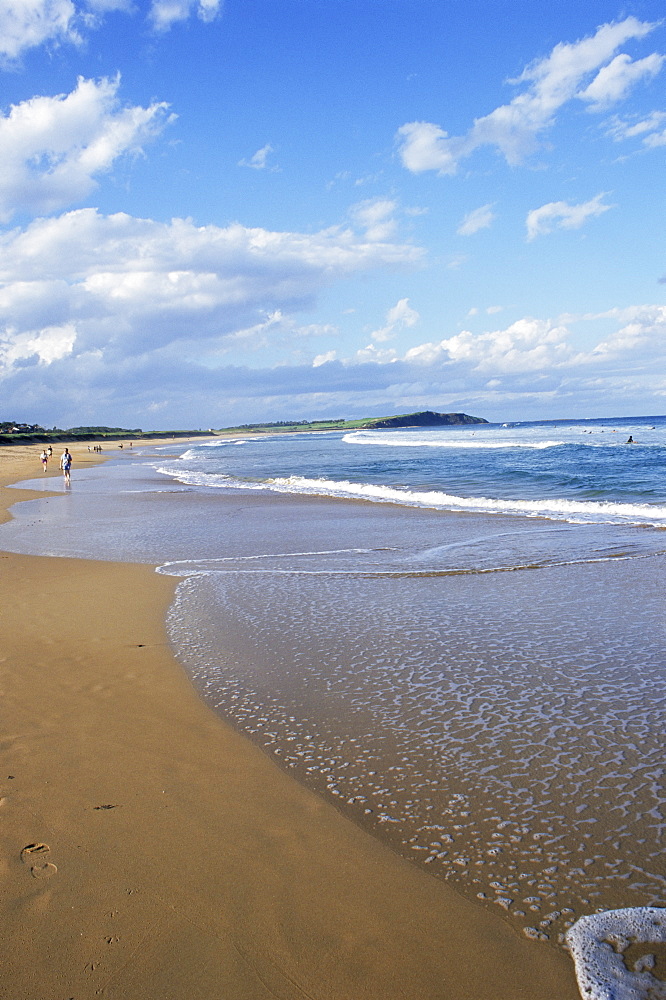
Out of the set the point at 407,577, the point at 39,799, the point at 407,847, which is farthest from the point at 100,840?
the point at 407,577

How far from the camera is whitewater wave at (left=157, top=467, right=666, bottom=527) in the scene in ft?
56.4

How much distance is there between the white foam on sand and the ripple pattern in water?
0.26 ft

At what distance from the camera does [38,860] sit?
11.4 ft

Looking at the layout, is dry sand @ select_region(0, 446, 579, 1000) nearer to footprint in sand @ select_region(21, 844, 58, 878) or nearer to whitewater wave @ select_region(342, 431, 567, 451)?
footprint in sand @ select_region(21, 844, 58, 878)

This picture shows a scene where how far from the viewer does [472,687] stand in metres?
5.80

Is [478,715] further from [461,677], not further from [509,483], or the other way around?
[509,483]

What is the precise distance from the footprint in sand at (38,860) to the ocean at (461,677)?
1.63 meters

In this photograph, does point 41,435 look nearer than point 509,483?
No

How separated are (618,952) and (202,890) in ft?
6.54

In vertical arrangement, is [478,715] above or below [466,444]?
below

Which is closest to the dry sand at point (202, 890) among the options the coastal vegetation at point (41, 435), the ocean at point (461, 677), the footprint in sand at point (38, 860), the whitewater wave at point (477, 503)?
the footprint in sand at point (38, 860)

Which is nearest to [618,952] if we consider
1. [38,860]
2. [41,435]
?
[38,860]

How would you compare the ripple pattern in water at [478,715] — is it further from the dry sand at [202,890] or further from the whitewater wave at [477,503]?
the whitewater wave at [477,503]

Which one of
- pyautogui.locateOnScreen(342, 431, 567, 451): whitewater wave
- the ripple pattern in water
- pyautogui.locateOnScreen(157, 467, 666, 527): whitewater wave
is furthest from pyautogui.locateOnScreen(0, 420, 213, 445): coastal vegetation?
the ripple pattern in water
